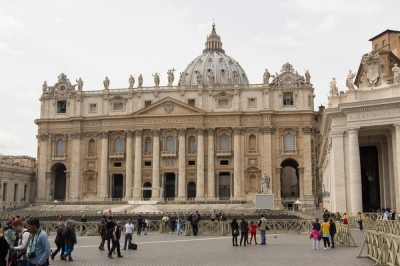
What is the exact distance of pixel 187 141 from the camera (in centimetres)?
7656

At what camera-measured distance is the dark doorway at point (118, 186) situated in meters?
79.2

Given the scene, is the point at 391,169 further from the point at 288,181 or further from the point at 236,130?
the point at 288,181

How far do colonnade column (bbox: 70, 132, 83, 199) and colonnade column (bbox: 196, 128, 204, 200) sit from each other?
19092 millimetres

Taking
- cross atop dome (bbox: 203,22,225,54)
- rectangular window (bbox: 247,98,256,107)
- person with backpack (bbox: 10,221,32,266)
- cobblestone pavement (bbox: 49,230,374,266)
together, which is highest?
cross atop dome (bbox: 203,22,225,54)

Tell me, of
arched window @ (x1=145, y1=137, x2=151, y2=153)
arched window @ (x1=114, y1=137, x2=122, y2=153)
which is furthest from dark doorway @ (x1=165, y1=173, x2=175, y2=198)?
arched window @ (x1=114, y1=137, x2=122, y2=153)

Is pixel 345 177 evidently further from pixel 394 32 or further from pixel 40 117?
pixel 40 117

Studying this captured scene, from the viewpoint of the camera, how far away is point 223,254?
2044 centimetres

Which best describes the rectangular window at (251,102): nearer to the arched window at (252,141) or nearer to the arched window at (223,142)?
the arched window at (252,141)

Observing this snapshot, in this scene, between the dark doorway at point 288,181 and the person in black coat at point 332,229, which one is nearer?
the person in black coat at point 332,229

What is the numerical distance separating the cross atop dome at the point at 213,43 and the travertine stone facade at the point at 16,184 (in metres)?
55.6

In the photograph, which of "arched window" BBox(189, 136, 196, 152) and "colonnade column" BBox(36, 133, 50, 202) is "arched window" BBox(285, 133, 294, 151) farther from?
"colonnade column" BBox(36, 133, 50, 202)

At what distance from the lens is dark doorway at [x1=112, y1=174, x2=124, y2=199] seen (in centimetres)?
7919

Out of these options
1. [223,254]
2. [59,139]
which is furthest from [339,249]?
[59,139]

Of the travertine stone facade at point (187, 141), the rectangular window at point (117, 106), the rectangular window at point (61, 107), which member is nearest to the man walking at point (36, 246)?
the travertine stone facade at point (187, 141)
